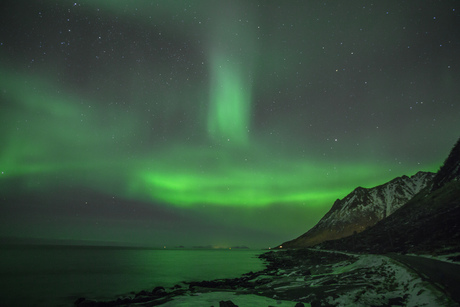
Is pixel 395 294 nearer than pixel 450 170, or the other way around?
pixel 395 294

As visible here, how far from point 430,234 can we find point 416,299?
35.7 m

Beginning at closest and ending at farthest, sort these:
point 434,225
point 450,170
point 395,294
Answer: point 395,294, point 434,225, point 450,170

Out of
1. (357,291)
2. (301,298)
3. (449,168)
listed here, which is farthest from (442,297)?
(449,168)

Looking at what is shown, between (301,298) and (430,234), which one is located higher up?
(430,234)

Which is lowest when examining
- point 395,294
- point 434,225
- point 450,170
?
point 395,294

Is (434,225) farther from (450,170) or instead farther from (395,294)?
(395,294)

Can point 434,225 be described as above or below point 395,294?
above

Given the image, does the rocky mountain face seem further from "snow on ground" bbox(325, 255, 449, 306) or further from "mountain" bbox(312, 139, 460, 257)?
"snow on ground" bbox(325, 255, 449, 306)

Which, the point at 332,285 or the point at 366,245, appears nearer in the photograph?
the point at 332,285

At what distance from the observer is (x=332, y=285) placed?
18.1 meters

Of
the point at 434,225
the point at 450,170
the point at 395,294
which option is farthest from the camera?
the point at 450,170

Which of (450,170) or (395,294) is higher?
(450,170)

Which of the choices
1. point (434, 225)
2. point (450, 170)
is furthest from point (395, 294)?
point (450, 170)

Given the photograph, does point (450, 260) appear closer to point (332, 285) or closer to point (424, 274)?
point (424, 274)
